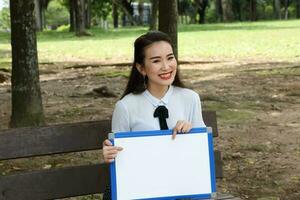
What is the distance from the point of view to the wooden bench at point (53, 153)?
3246 millimetres

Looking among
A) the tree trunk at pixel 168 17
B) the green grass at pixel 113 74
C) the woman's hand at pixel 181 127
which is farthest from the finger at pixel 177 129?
the green grass at pixel 113 74

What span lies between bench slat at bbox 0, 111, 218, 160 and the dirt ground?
1897mm

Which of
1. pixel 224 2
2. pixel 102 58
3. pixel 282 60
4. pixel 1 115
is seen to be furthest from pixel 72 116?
pixel 224 2

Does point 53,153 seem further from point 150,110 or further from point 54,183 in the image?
point 150,110

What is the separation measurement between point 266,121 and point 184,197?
4.92 metres

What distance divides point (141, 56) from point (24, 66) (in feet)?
11.7

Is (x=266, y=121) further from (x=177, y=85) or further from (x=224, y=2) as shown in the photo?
(x=224, y=2)

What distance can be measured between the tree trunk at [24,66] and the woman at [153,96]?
134 inches

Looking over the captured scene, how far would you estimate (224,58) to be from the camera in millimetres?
16609

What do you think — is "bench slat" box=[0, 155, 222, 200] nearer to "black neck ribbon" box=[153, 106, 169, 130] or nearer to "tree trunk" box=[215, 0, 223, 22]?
"black neck ribbon" box=[153, 106, 169, 130]

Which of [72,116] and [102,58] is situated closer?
[72,116]

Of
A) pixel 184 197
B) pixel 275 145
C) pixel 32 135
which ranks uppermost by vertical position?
pixel 32 135

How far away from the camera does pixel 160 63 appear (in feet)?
10.3

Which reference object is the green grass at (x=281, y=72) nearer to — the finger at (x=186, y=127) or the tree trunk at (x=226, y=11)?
the finger at (x=186, y=127)
